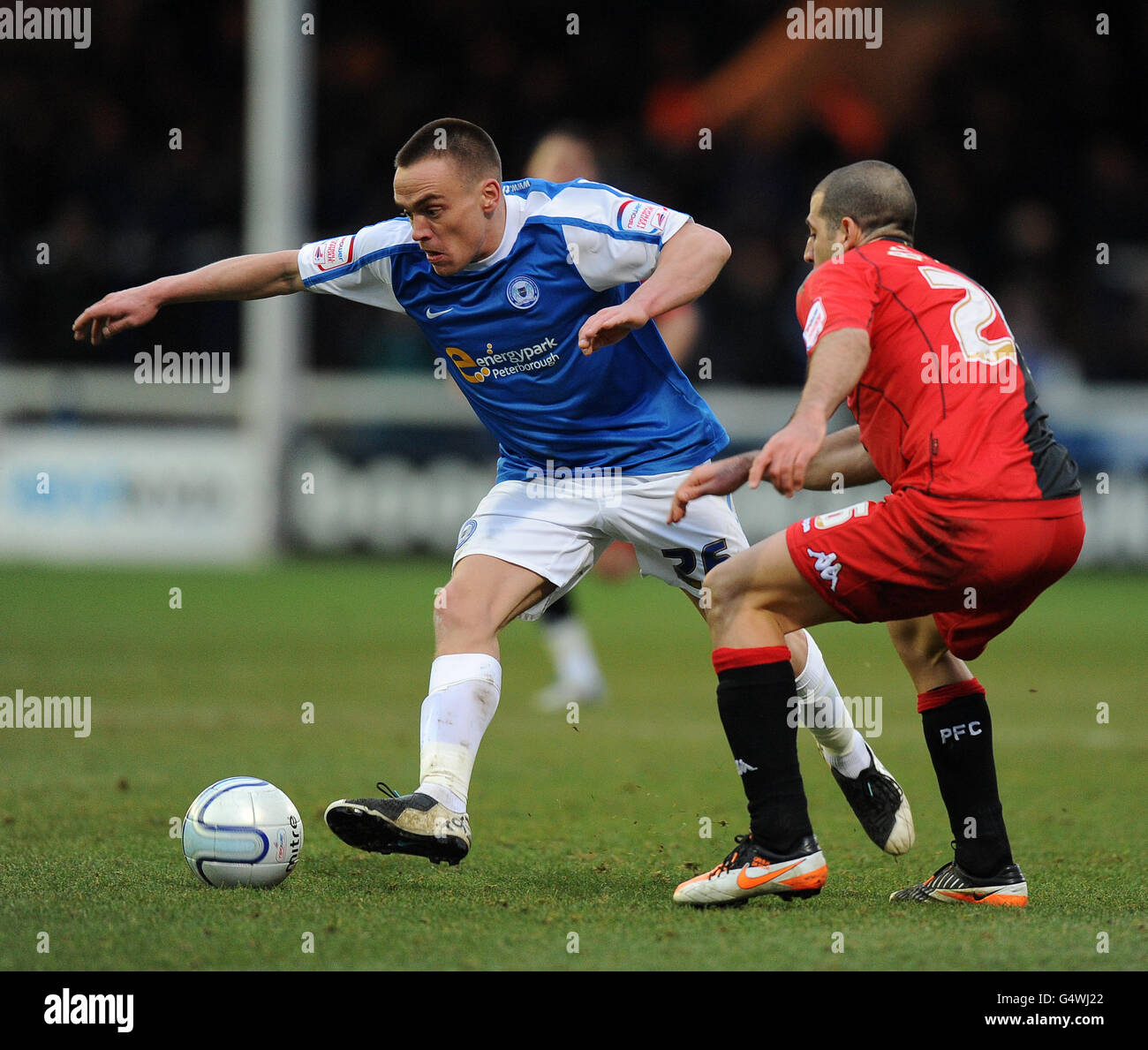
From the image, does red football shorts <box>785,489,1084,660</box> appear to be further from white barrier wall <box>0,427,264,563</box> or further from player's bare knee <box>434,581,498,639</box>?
white barrier wall <box>0,427,264,563</box>

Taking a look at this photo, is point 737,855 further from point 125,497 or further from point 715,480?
point 125,497

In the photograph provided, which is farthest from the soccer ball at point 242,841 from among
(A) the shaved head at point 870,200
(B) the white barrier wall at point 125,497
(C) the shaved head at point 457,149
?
(B) the white barrier wall at point 125,497

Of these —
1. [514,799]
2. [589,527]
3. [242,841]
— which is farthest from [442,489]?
[242,841]

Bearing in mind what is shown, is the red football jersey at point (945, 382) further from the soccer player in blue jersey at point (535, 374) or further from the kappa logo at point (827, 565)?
the soccer player in blue jersey at point (535, 374)

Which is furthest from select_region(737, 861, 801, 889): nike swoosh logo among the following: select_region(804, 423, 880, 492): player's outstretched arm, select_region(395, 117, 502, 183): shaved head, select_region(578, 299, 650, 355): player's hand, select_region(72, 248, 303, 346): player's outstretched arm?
select_region(72, 248, 303, 346): player's outstretched arm

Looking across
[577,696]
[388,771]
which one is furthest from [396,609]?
[388,771]

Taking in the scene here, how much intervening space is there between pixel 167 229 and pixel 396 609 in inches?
276

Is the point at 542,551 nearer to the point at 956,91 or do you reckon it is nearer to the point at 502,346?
the point at 502,346

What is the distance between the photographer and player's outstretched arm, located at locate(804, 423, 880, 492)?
4465 mm

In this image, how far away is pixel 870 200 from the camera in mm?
4305

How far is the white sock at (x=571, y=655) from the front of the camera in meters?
8.55

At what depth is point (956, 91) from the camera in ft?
64.6

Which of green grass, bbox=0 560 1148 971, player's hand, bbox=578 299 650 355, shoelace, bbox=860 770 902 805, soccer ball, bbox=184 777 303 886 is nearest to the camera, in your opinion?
green grass, bbox=0 560 1148 971

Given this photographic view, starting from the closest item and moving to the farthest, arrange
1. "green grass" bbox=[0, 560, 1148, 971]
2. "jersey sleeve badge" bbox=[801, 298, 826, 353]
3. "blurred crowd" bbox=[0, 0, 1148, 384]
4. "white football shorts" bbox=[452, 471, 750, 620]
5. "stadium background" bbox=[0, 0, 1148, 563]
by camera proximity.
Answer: "green grass" bbox=[0, 560, 1148, 971] → "jersey sleeve badge" bbox=[801, 298, 826, 353] → "white football shorts" bbox=[452, 471, 750, 620] → "stadium background" bbox=[0, 0, 1148, 563] → "blurred crowd" bbox=[0, 0, 1148, 384]
